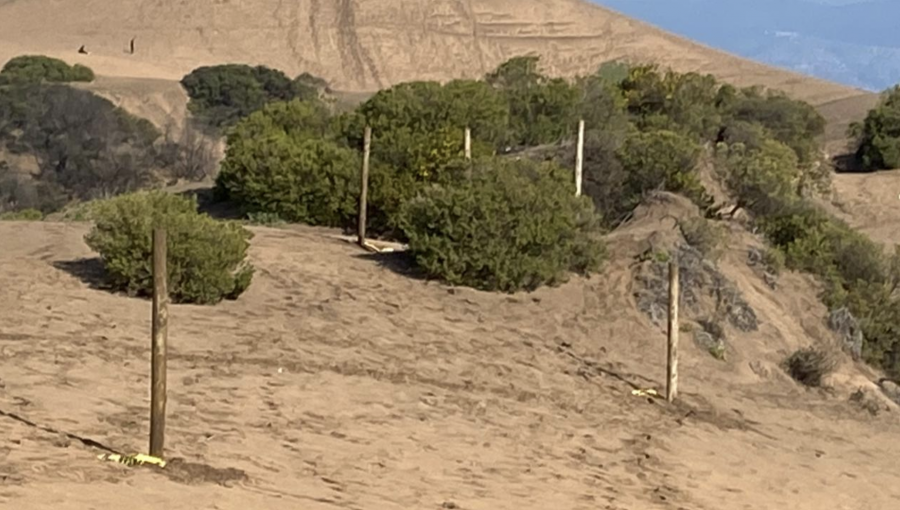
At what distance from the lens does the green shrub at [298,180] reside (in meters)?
23.6

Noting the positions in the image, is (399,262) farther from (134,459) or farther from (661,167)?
(134,459)

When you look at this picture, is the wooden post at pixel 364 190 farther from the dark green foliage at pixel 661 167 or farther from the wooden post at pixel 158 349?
the wooden post at pixel 158 349

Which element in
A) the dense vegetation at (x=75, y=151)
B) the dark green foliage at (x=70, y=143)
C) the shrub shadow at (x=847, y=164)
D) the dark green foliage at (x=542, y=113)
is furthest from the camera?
the shrub shadow at (x=847, y=164)

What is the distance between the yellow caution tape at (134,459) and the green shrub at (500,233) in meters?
9.73

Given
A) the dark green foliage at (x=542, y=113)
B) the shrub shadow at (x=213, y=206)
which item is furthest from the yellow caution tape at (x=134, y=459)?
the dark green foliage at (x=542, y=113)

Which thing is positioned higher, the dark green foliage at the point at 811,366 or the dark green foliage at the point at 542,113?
the dark green foliage at the point at 542,113

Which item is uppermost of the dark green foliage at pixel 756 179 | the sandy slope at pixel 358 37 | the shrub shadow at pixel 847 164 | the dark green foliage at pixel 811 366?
the sandy slope at pixel 358 37

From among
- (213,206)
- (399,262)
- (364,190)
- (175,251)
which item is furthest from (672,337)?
(213,206)

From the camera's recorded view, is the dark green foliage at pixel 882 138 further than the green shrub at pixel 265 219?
Yes

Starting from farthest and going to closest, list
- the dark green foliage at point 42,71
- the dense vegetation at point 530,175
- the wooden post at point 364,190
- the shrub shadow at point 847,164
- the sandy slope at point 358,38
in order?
A: the sandy slope at point 358,38
the dark green foliage at point 42,71
the shrub shadow at point 847,164
the wooden post at point 364,190
the dense vegetation at point 530,175

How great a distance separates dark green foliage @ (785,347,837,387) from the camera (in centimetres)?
1697

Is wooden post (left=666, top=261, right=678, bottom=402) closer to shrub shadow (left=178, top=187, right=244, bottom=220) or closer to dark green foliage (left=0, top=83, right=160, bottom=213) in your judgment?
shrub shadow (left=178, top=187, right=244, bottom=220)

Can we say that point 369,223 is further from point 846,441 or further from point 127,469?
point 127,469

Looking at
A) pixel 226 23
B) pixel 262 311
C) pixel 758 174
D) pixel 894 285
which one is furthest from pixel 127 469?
pixel 226 23
